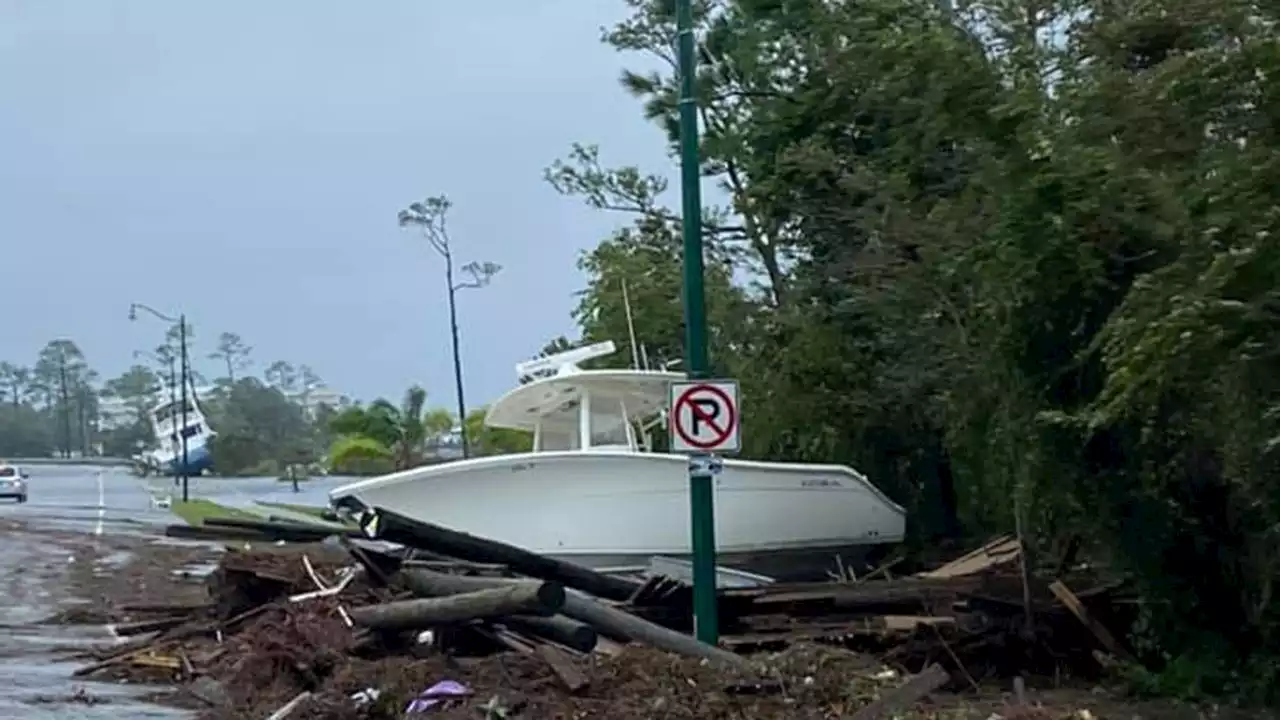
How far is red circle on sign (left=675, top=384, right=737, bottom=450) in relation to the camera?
1343 cm

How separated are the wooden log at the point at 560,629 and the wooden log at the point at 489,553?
231 centimetres

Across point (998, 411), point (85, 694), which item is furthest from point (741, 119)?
point (85, 694)

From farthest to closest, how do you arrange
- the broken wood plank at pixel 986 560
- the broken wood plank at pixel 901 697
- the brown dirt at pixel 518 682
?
the broken wood plank at pixel 986 560
the brown dirt at pixel 518 682
the broken wood plank at pixel 901 697

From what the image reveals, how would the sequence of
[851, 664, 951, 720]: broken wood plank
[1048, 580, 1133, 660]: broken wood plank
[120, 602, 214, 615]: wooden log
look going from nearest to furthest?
[851, 664, 951, 720]: broken wood plank → [1048, 580, 1133, 660]: broken wood plank → [120, 602, 214, 615]: wooden log

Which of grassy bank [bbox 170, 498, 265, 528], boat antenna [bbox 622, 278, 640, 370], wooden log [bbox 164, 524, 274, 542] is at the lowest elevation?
grassy bank [bbox 170, 498, 265, 528]

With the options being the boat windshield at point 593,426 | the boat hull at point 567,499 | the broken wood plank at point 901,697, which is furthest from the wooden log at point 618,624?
the boat windshield at point 593,426

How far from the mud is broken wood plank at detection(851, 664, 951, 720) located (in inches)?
197

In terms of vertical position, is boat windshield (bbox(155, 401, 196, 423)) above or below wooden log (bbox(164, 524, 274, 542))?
above

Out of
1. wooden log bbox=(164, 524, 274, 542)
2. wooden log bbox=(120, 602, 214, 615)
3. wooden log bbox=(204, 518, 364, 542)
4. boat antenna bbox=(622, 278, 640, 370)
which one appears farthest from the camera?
boat antenna bbox=(622, 278, 640, 370)

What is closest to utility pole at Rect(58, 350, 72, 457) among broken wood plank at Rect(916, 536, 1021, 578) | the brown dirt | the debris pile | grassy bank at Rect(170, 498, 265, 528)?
grassy bank at Rect(170, 498, 265, 528)

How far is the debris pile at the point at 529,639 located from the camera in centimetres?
1195

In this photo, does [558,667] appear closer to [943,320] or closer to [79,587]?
[943,320]

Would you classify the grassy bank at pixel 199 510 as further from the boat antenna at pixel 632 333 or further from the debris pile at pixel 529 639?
the debris pile at pixel 529 639

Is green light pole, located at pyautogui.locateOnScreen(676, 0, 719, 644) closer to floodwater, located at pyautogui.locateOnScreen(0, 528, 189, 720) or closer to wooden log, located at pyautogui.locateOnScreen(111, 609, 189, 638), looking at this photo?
floodwater, located at pyautogui.locateOnScreen(0, 528, 189, 720)
